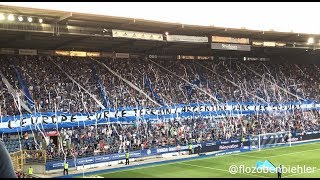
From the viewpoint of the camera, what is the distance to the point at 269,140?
3984 centimetres

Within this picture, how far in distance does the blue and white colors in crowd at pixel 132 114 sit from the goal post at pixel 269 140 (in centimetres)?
368

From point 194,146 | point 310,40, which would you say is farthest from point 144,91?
point 310,40

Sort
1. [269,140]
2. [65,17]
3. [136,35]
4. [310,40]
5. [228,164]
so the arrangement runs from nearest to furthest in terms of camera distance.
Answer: [65,17], [228,164], [136,35], [269,140], [310,40]

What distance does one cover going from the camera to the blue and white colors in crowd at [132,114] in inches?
1141

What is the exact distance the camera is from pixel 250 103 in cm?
4334

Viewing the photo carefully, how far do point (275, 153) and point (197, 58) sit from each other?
16.1 metres

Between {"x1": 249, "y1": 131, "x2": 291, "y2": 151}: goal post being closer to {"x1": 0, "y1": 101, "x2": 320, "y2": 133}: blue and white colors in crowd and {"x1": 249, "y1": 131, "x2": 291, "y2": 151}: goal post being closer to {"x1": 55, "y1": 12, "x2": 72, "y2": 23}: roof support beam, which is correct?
{"x1": 0, "y1": 101, "x2": 320, "y2": 133}: blue and white colors in crowd

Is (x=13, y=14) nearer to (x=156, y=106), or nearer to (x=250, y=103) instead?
(x=156, y=106)

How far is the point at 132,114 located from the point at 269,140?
1415cm

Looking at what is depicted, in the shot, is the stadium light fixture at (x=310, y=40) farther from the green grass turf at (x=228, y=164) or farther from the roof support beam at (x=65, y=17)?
the roof support beam at (x=65, y=17)

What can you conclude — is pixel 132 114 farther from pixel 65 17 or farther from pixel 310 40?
pixel 310 40

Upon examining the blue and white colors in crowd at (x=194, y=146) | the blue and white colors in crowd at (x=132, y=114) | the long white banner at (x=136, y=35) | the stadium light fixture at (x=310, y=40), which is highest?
the stadium light fixture at (x=310, y=40)

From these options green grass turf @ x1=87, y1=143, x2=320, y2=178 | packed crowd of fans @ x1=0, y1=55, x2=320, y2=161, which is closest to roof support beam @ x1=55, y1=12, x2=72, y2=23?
packed crowd of fans @ x1=0, y1=55, x2=320, y2=161

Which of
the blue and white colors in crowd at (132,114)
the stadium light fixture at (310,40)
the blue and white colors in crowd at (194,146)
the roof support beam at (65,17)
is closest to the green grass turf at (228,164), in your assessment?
the blue and white colors in crowd at (194,146)
